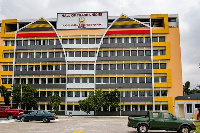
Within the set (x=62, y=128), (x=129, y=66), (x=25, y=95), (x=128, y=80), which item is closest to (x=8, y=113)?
(x=62, y=128)

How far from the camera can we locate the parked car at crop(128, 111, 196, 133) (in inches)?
852

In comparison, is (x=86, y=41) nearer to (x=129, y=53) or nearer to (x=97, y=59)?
(x=97, y=59)

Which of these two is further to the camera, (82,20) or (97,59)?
(82,20)

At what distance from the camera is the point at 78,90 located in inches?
2608

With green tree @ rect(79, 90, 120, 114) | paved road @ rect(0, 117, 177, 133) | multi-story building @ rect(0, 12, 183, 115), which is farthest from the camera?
multi-story building @ rect(0, 12, 183, 115)

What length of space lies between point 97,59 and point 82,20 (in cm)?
1036

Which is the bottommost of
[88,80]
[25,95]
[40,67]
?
[25,95]

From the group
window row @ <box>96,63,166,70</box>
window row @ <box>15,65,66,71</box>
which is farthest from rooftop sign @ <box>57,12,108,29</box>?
window row @ <box>15,65,66,71</box>

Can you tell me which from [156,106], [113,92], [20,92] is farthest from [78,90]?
[156,106]

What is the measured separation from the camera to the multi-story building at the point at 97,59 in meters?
64.6

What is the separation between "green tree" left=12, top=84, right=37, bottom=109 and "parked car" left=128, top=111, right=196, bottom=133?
147ft

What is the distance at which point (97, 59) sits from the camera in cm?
6656

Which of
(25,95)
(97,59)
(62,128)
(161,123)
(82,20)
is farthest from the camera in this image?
(82,20)

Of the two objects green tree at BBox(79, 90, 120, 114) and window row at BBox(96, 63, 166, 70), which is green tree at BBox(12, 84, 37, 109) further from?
window row at BBox(96, 63, 166, 70)
